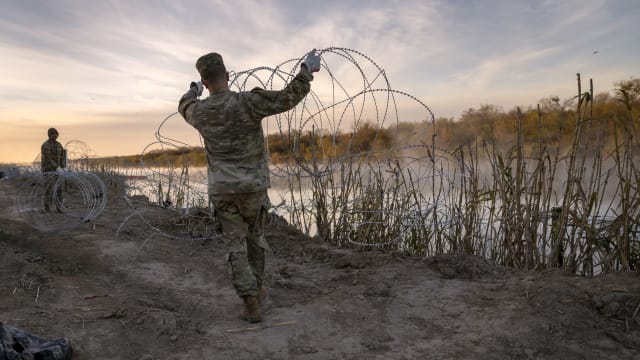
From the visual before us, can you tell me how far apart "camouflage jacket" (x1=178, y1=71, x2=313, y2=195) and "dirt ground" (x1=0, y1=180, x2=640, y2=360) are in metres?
0.96

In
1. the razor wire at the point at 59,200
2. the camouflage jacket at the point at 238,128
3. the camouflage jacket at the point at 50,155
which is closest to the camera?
the camouflage jacket at the point at 238,128

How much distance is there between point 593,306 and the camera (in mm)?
3119

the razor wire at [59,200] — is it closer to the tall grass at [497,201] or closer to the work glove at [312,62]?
the tall grass at [497,201]

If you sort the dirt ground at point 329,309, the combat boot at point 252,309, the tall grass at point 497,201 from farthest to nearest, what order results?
the tall grass at point 497,201
the combat boot at point 252,309
the dirt ground at point 329,309

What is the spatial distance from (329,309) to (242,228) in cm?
83

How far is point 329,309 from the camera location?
330 centimetres

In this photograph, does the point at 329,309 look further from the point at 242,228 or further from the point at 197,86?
the point at 197,86

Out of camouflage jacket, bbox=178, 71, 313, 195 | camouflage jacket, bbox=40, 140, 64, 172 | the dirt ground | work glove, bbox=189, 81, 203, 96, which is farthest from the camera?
camouflage jacket, bbox=40, 140, 64, 172

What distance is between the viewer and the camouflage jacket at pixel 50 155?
7711 mm

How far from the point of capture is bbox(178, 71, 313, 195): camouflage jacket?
9.87 ft

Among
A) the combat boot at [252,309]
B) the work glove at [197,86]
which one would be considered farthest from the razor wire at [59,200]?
the combat boot at [252,309]

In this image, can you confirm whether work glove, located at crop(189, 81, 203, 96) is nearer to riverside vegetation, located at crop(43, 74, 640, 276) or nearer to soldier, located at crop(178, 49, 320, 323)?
soldier, located at crop(178, 49, 320, 323)

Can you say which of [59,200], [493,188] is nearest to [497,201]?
[493,188]

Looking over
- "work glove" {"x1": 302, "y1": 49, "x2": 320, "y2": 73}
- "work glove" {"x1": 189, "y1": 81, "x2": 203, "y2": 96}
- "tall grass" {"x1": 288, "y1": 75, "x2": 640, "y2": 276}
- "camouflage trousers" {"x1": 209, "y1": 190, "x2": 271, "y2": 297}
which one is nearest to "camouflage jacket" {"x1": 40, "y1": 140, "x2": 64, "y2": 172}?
"tall grass" {"x1": 288, "y1": 75, "x2": 640, "y2": 276}
